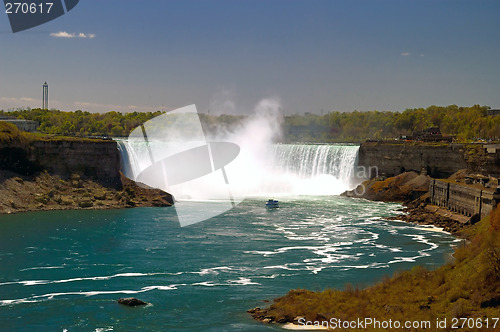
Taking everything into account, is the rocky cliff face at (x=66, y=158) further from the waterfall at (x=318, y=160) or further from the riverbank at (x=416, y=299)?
the riverbank at (x=416, y=299)

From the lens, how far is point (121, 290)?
32.3m

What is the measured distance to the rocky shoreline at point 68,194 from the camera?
6106 cm

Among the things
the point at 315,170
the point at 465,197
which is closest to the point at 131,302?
the point at 465,197

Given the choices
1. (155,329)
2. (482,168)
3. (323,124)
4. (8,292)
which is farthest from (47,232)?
(323,124)

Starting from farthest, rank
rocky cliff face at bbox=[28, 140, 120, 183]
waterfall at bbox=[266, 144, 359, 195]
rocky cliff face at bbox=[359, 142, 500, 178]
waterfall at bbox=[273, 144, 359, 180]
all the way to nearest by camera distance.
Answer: waterfall at bbox=[273, 144, 359, 180], waterfall at bbox=[266, 144, 359, 195], rocky cliff face at bbox=[28, 140, 120, 183], rocky cliff face at bbox=[359, 142, 500, 178]

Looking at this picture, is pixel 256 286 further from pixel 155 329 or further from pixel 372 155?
pixel 372 155

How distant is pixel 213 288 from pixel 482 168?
44269mm

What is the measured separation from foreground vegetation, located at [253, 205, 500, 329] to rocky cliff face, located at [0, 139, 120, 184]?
45595 millimetres

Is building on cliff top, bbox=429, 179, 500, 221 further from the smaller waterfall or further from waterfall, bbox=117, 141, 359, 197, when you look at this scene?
the smaller waterfall

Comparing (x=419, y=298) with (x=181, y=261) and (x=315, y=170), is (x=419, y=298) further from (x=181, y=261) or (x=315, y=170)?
(x=315, y=170)

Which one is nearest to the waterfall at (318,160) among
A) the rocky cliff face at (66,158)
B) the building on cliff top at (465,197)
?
the building on cliff top at (465,197)

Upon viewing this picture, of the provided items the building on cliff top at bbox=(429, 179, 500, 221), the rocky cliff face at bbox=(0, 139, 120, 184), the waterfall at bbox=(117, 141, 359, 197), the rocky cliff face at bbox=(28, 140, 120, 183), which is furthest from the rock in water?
the waterfall at bbox=(117, 141, 359, 197)

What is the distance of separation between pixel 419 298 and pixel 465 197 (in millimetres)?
32100

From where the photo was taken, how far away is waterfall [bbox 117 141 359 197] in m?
81.5
